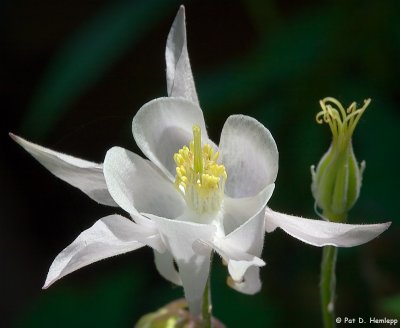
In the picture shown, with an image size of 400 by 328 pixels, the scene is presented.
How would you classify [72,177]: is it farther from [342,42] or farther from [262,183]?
[342,42]

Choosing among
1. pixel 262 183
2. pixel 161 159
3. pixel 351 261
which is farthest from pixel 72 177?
→ pixel 351 261

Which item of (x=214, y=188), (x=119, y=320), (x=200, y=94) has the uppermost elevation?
(x=200, y=94)

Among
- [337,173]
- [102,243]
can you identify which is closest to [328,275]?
[337,173]

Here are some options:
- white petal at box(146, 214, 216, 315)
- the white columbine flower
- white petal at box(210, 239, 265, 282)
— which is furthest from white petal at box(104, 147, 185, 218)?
white petal at box(210, 239, 265, 282)

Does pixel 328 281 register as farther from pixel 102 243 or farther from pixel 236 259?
pixel 102 243

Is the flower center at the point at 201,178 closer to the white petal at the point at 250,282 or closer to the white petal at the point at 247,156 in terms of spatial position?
the white petal at the point at 247,156

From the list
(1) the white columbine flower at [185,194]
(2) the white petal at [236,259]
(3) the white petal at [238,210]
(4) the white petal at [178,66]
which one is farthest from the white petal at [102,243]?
(4) the white petal at [178,66]

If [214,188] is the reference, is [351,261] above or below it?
below
